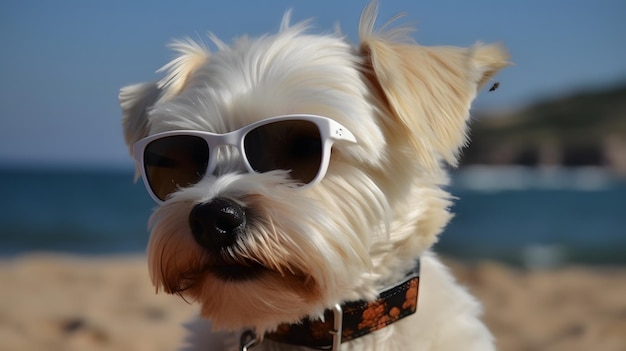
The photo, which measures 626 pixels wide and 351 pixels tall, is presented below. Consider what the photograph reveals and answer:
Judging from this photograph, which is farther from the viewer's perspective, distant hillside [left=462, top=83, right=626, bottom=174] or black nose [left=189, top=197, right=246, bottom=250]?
distant hillside [left=462, top=83, right=626, bottom=174]

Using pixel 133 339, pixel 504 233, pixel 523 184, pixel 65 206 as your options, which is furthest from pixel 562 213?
pixel 133 339

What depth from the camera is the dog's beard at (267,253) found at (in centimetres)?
202

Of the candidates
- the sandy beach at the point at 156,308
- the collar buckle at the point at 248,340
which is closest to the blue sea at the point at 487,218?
the collar buckle at the point at 248,340

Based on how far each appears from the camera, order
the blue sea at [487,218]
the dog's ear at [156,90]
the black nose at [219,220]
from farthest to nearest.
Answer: the blue sea at [487,218]
the dog's ear at [156,90]
the black nose at [219,220]

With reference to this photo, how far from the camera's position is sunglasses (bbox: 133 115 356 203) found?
6.97ft

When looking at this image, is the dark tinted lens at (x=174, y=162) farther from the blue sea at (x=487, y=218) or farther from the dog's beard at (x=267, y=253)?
the blue sea at (x=487, y=218)

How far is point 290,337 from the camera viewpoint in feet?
7.45

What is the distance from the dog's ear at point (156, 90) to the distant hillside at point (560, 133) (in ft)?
111

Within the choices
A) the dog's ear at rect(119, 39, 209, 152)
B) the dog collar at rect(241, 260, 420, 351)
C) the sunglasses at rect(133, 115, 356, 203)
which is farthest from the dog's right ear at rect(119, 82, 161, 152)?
the dog collar at rect(241, 260, 420, 351)

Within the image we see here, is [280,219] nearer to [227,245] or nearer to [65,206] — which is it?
[227,245]

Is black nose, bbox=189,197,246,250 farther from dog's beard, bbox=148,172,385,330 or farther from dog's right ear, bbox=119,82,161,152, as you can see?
dog's right ear, bbox=119,82,161,152

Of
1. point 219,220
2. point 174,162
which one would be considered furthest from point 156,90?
point 219,220

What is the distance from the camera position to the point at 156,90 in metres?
2.68

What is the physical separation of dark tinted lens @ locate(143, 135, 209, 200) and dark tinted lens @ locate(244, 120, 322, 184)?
0.16 meters
